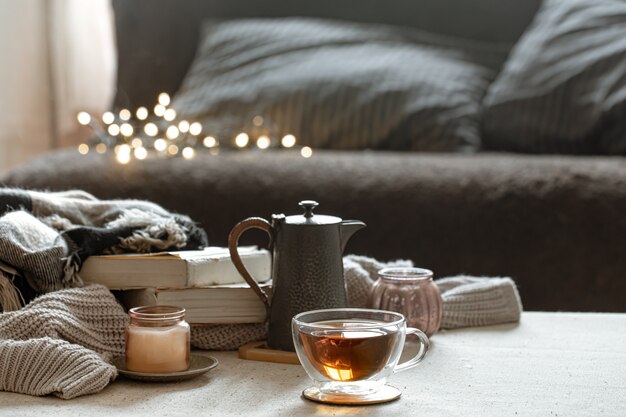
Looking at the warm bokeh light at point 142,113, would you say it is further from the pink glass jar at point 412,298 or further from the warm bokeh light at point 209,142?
the pink glass jar at point 412,298

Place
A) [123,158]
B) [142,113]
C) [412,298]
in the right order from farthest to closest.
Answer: [142,113] < [123,158] < [412,298]

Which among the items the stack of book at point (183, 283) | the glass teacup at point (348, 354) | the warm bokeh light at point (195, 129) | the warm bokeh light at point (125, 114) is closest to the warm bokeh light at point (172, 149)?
the warm bokeh light at point (195, 129)

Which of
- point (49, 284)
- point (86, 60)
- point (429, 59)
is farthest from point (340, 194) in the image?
point (86, 60)

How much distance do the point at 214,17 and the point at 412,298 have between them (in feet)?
6.34

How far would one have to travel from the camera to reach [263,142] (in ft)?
7.70

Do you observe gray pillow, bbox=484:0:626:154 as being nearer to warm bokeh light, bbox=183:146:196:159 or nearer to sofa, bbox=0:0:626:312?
sofa, bbox=0:0:626:312

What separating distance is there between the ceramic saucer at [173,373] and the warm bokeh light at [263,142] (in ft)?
4.64

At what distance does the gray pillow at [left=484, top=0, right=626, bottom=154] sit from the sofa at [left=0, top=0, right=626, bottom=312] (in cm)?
7

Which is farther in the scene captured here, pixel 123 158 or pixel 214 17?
pixel 214 17

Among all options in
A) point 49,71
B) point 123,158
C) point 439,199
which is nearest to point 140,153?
point 123,158

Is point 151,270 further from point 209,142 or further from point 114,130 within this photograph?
point 114,130

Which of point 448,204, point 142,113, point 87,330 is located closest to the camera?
point 87,330

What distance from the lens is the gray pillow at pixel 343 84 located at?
7.84 ft

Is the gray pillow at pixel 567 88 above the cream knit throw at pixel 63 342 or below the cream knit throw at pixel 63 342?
above
